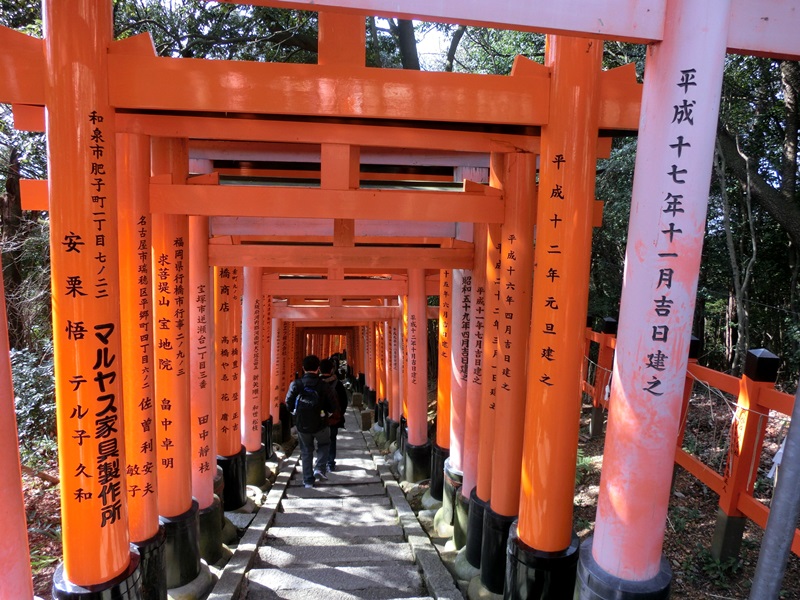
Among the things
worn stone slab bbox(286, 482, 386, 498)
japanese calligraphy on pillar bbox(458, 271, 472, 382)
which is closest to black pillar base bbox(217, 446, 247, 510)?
worn stone slab bbox(286, 482, 386, 498)

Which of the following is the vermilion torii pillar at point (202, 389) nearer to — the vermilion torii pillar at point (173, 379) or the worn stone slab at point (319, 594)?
the vermilion torii pillar at point (173, 379)

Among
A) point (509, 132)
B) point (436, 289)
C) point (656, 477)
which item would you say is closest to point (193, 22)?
point (436, 289)

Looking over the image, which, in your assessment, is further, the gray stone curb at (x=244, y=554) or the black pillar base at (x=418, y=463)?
the black pillar base at (x=418, y=463)

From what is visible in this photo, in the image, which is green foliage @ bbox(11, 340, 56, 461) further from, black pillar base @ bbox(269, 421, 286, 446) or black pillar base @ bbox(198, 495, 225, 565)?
black pillar base @ bbox(269, 421, 286, 446)

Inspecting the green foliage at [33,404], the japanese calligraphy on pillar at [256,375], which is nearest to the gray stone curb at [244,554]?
the japanese calligraphy on pillar at [256,375]

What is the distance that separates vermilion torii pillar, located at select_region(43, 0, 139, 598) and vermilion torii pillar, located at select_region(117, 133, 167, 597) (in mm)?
639

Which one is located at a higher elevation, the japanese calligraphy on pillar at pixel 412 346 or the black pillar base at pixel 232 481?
the japanese calligraphy on pillar at pixel 412 346

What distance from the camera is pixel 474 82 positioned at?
109 inches

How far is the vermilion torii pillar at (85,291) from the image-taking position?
97.9 inches

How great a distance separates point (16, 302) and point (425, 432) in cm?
632

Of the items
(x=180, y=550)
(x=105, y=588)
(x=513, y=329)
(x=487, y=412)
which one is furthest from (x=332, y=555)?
(x=513, y=329)

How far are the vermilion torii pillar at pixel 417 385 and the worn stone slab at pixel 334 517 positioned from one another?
124 cm

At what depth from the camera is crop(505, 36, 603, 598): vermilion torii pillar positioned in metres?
2.83

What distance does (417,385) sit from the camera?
24.1 feet
